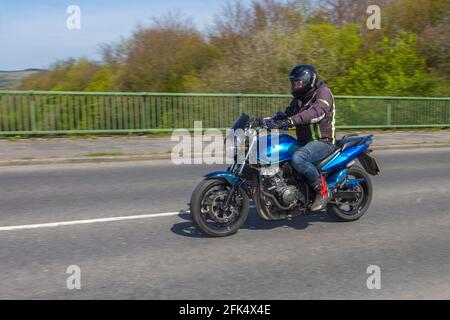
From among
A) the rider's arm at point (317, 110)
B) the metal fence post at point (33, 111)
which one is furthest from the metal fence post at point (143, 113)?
the rider's arm at point (317, 110)

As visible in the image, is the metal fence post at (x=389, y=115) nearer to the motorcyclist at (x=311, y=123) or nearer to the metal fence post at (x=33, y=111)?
the metal fence post at (x=33, y=111)

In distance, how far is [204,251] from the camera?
202 inches

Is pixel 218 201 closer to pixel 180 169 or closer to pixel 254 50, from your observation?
pixel 180 169

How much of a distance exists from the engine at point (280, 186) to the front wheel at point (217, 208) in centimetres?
29

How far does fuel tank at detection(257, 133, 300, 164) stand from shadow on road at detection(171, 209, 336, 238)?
974 mm

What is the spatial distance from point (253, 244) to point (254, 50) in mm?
18777

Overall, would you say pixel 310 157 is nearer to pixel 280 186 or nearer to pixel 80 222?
pixel 280 186

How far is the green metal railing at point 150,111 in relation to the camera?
47.4 feet

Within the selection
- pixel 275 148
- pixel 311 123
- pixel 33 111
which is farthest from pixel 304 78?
pixel 33 111
